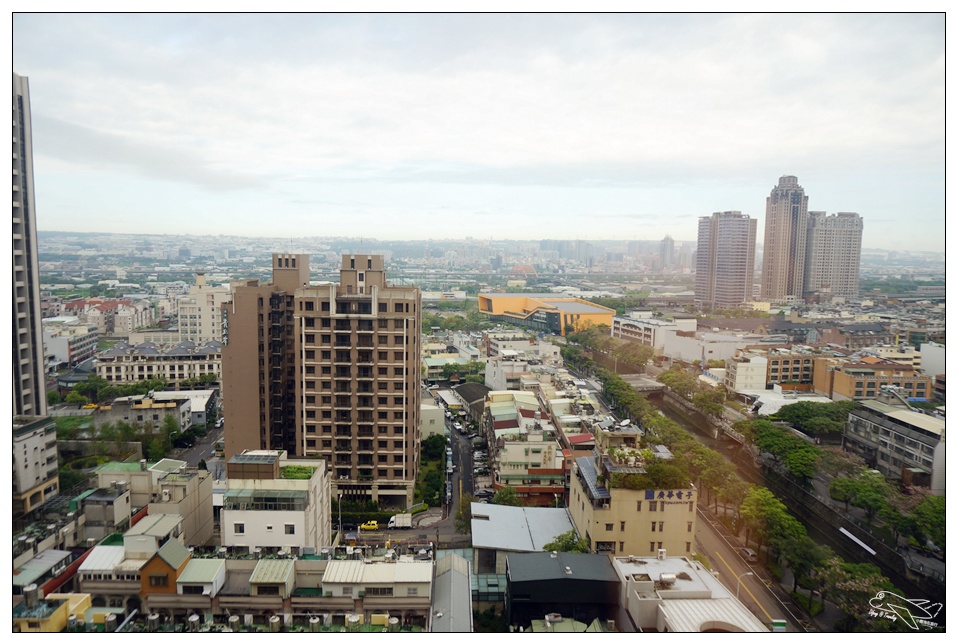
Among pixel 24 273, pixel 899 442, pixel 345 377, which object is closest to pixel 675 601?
pixel 345 377

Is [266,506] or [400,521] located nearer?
[266,506]

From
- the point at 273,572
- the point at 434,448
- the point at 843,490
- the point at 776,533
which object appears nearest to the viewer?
the point at 273,572

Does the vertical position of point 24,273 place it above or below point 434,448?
above

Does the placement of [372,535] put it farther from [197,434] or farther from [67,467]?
[197,434]

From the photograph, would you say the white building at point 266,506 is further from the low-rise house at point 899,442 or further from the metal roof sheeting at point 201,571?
the low-rise house at point 899,442

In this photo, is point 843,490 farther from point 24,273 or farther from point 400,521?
point 24,273

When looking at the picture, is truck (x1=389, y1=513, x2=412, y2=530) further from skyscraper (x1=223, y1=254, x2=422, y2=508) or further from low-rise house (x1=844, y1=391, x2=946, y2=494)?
low-rise house (x1=844, y1=391, x2=946, y2=494)

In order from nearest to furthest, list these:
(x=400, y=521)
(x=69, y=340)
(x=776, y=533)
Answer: (x=776, y=533) < (x=400, y=521) < (x=69, y=340)

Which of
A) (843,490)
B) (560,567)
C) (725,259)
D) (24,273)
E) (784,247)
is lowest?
(843,490)
